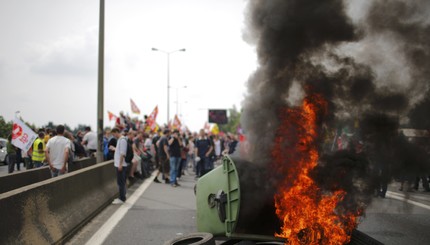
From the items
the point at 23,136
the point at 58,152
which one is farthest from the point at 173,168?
the point at 58,152

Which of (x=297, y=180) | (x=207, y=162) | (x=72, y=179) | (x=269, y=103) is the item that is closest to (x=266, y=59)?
(x=269, y=103)

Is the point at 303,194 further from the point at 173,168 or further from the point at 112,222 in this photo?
the point at 173,168

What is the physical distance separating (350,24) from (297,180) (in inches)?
85.2

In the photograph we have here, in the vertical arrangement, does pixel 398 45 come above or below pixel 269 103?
above

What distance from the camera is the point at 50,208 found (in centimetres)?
729

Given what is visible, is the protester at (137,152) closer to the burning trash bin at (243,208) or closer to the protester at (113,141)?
the protester at (113,141)

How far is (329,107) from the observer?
5992 millimetres

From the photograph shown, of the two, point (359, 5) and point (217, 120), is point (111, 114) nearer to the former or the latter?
point (217, 120)

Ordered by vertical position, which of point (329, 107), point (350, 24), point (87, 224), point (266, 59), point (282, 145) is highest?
point (350, 24)

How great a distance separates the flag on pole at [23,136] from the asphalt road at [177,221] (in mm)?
3354

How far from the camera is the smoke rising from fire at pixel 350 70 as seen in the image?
6086mm

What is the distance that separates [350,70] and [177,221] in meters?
4.72

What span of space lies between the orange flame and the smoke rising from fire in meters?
0.21

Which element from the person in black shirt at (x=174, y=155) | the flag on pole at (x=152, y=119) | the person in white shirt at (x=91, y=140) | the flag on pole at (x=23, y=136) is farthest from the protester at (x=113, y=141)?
the flag on pole at (x=152, y=119)
